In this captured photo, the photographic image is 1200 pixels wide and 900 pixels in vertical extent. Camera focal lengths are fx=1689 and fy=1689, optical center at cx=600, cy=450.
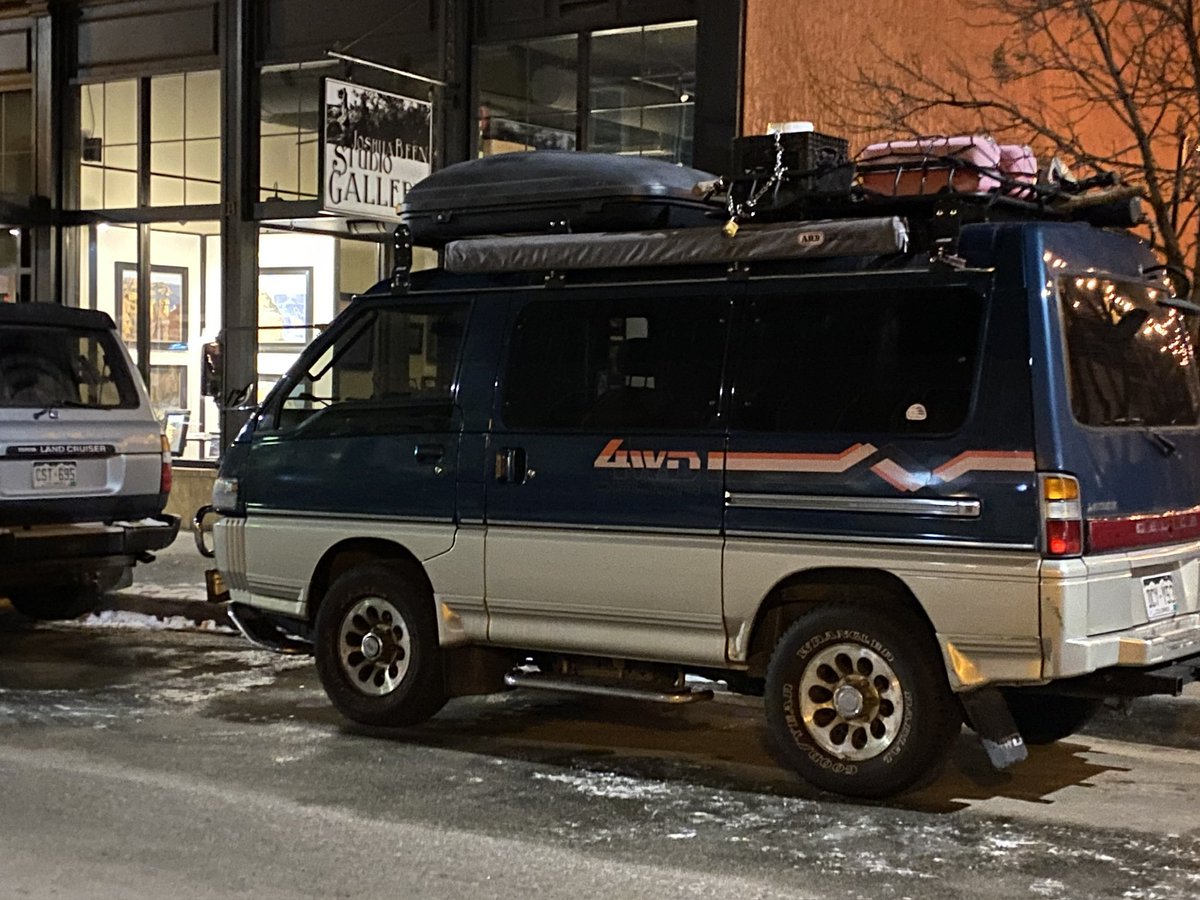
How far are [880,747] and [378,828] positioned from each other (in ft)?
6.40

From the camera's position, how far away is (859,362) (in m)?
6.62

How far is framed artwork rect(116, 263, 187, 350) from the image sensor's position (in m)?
17.2

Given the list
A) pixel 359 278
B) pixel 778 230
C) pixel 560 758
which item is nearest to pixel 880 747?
pixel 560 758

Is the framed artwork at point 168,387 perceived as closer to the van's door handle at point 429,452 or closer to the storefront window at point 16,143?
the storefront window at point 16,143

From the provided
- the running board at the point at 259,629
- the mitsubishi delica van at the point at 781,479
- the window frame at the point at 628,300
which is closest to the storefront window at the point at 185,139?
the running board at the point at 259,629

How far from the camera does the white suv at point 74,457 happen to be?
1015 cm

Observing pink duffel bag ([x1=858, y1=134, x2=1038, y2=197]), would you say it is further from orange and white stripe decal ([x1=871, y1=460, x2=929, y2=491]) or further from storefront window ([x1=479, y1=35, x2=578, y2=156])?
storefront window ([x1=479, y1=35, x2=578, y2=156])

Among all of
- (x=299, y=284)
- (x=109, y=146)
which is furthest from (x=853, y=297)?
(x=109, y=146)

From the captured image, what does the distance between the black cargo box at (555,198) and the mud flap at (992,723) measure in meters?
2.40

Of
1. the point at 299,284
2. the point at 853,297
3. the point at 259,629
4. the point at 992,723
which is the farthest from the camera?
the point at 299,284

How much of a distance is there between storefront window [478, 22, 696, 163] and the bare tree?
1.51 metres

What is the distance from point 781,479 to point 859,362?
56cm

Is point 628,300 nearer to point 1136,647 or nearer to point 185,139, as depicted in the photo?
point 1136,647

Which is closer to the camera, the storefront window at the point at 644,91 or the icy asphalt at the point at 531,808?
the icy asphalt at the point at 531,808
